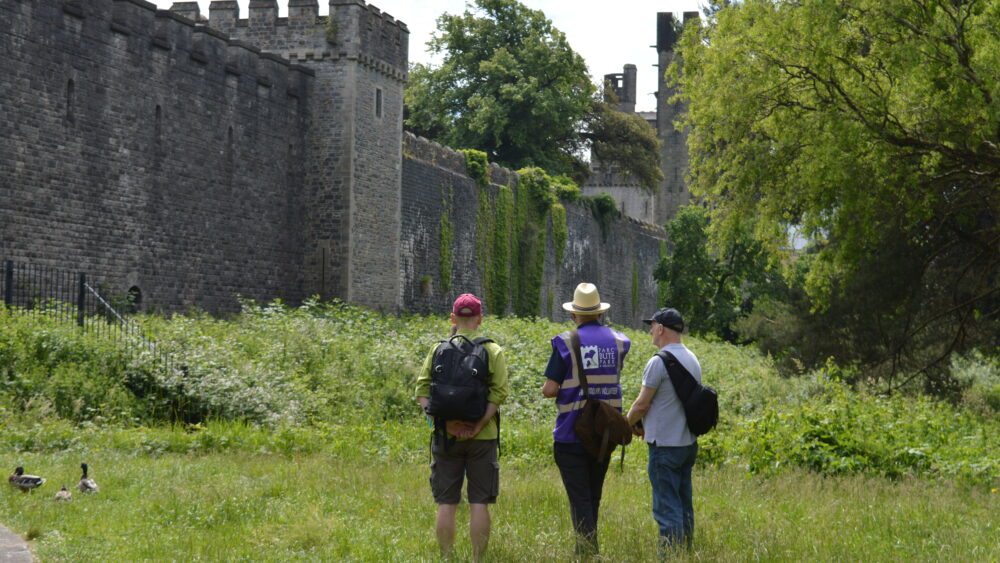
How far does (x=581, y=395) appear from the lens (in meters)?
7.13

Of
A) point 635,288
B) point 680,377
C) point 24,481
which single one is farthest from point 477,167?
point 680,377

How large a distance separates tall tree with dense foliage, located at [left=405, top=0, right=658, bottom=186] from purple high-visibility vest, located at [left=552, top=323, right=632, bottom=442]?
36.4 meters

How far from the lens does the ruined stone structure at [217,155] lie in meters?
18.7

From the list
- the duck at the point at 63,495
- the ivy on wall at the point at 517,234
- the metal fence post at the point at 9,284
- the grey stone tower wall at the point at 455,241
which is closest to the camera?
the duck at the point at 63,495

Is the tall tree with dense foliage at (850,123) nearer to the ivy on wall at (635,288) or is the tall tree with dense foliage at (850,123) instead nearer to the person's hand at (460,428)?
the person's hand at (460,428)

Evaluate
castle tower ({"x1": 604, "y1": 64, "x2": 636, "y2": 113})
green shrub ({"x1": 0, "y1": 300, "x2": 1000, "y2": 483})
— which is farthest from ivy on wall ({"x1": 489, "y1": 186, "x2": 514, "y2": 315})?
castle tower ({"x1": 604, "y1": 64, "x2": 636, "y2": 113})

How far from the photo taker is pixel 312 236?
25453 mm

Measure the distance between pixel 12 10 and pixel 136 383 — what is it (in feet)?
23.7

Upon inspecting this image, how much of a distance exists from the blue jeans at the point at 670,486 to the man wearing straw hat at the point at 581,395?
33 centimetres

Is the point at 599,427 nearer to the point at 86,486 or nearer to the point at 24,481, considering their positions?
the point at 86,486

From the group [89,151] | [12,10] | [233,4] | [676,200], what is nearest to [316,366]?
[89,151]

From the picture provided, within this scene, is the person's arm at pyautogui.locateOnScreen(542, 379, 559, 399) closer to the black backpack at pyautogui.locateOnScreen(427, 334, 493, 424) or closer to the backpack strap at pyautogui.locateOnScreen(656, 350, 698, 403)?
the black backpack at pyautogui.locateOnScreen(427, 334, 493, 424)

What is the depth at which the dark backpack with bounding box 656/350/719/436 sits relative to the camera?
7.00 m

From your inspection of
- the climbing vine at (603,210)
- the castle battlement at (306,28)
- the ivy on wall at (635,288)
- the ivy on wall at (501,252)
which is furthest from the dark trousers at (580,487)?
the ivy on wall at (635,288)
